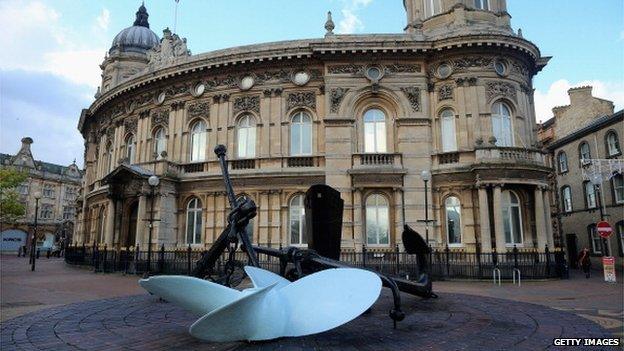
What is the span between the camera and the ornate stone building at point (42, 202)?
202 ft

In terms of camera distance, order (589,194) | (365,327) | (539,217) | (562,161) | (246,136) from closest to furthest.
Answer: (365,327) → (539,217) → (246,136) → (589,194) → (562,161)

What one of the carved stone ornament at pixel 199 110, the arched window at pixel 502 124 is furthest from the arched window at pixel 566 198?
the carved stone ornament at pixel 199 110

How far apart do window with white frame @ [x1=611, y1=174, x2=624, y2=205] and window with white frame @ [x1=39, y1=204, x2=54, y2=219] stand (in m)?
77.6

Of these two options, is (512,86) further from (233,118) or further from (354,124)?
(233,118)

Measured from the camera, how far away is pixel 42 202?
219 feet

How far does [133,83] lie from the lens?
27.0 metres

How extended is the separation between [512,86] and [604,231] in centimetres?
899

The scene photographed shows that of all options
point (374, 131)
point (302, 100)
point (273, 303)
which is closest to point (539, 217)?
point (374, 131)

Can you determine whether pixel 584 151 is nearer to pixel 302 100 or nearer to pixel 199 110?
pixel 302 100

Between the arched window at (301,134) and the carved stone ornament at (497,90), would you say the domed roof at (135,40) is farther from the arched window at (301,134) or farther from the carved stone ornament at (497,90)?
the carved stone ornament at (497,90)

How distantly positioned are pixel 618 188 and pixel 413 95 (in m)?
18.0

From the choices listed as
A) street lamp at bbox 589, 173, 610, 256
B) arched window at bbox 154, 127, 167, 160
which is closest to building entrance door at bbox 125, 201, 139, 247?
arched window at bbox 154, 127, 167, 160

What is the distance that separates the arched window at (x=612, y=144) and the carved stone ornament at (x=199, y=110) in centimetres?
2806

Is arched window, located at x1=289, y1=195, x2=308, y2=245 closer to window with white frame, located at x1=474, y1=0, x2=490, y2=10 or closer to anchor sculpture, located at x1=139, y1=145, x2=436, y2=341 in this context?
window with white frame, located at x1=474, y1=0, x2=490, y2=10
